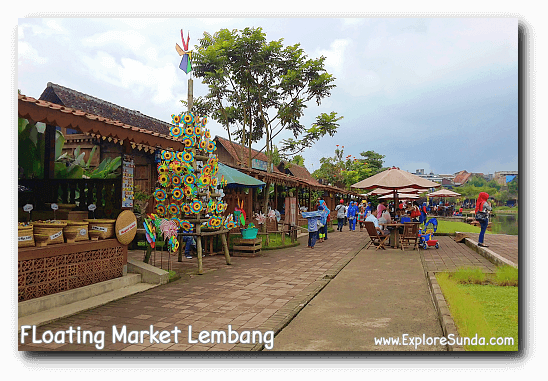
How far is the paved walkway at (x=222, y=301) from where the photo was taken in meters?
4.24

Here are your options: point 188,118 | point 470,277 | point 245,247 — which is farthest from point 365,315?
point 245,247

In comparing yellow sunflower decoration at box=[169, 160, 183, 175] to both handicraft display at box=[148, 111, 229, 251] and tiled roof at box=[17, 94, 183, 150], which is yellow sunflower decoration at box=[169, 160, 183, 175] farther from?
tiled roof at box=[17, 94, 183, 150]

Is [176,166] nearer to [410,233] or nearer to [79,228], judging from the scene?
[79,228]

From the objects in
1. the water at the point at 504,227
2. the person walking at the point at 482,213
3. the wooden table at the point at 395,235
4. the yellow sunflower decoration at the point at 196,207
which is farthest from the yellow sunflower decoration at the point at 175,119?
the water at the point at 504,227

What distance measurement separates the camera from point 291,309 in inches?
207

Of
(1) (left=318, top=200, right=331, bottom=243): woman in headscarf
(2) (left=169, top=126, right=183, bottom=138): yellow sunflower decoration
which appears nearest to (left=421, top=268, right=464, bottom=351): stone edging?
(2) (left=169, top=126, right=183, bottom=138): yellow sunflower decoration

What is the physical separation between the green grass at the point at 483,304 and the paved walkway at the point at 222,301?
2.15 feet

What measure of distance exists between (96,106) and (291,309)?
1225cm

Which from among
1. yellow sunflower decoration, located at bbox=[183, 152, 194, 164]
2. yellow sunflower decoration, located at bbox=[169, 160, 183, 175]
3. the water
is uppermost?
yellow sunflower decoration, located at bbox=[183, 152, 194, 164]

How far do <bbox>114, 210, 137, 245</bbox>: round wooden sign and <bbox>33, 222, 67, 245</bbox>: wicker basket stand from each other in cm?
94

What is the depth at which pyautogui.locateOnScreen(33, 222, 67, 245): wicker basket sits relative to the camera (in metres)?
5.19

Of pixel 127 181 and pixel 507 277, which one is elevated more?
pixel 127 181

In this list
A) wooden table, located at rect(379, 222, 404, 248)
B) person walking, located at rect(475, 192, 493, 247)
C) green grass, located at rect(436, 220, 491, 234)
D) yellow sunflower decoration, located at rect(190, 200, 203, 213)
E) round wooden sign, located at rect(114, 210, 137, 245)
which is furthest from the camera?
green grass, located at rect(436, 220, 491, 234)
